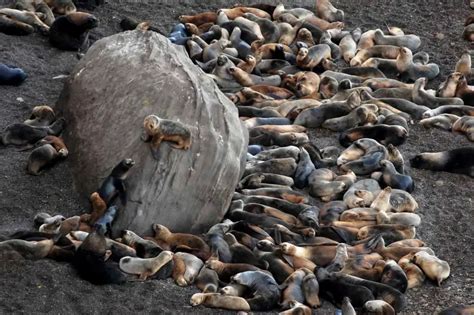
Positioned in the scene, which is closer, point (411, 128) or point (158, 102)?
point (158, 102)

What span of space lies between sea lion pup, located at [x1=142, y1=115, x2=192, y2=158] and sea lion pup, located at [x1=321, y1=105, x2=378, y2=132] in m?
2.59

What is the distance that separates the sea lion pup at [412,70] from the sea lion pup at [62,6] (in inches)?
143

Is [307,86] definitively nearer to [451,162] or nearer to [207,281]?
[451,162]

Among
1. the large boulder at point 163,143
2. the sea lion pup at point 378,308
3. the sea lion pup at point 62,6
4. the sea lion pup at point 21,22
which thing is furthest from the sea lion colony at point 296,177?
the sea lion pup at point 21,22

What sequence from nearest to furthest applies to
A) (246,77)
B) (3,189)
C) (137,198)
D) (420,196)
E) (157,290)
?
(157,290), (137,198), (3,189), (420,196), (246,77)

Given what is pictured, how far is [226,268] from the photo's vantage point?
263 inches

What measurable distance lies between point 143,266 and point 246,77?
409 cm

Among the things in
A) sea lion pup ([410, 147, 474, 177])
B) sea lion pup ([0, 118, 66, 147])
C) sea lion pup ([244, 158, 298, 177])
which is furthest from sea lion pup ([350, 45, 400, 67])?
sea lion pup ([0, 118, 66, 147])

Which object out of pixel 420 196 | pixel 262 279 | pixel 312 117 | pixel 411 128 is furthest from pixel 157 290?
pixel 411 128

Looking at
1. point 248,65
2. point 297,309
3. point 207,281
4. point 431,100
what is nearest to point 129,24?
point 248,65

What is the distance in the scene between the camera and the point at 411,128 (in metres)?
9.57

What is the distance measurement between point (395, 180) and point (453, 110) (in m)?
1.87

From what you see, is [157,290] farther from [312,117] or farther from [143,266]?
[312,117]

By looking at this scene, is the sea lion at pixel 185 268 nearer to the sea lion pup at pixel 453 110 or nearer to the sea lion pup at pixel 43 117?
the sea lion pup at pixel 43 117
